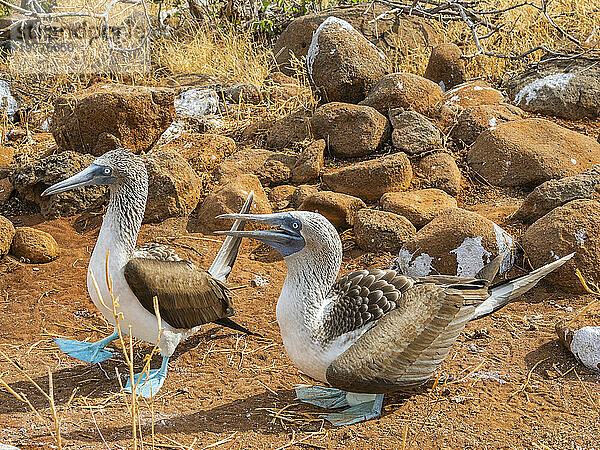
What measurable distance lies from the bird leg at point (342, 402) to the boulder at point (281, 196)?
284cm

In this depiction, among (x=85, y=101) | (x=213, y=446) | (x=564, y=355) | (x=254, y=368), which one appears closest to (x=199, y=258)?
(x=254, y=368)

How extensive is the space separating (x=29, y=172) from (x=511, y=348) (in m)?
4.77

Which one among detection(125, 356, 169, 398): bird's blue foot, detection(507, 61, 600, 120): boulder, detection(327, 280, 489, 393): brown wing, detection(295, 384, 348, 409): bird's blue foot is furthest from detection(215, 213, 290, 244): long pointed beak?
detection(507, 61, 600, 120): boulder

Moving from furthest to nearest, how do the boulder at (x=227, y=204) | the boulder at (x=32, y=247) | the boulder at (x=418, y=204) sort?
the boulder at (x=227, y=204), the boulder at (x=418, y=204), the boulder at (x=32, y=247)

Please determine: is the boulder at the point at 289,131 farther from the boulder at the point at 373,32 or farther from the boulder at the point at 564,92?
the boulder at the point at 564,92

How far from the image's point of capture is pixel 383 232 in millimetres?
5922

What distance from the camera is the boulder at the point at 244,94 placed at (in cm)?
877

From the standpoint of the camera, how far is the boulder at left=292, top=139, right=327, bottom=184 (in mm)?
6922

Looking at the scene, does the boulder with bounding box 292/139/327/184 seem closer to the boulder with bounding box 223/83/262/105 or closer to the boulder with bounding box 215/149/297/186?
the boulder with bounding box 215/149/297/186

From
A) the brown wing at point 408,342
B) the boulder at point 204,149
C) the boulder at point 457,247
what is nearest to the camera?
the brown wing at point 408,342

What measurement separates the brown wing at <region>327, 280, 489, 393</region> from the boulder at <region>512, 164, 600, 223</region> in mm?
2121

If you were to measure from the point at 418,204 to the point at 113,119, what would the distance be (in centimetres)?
324

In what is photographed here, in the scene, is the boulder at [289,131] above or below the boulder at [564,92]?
below

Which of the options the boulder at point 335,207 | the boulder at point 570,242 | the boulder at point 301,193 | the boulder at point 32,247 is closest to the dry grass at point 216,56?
the boulder at point 301,193
